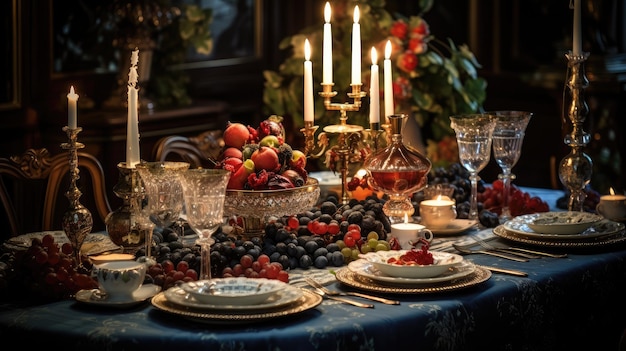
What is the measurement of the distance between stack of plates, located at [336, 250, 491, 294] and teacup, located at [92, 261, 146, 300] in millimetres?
455

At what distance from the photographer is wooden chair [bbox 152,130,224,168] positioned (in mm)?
3759

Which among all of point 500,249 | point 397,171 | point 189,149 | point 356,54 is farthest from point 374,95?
point 189,149

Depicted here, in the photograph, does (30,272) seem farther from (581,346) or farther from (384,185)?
(581,346)

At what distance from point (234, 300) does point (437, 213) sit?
1001 millimetres

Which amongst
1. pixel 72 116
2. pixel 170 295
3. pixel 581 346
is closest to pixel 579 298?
pixel 581 346

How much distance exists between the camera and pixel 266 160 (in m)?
2.83

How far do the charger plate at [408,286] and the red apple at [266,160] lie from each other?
15.0 inches

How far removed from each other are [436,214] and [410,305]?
29.8 inches

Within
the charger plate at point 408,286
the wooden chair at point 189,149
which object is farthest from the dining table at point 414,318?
the wooden chair at point 189,149

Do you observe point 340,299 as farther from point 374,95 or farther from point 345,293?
point 374,95

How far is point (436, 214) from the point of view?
10.2 feet

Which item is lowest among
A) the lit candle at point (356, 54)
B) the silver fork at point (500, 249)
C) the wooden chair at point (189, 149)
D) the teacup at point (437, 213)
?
the silver fork at point (500, 249)

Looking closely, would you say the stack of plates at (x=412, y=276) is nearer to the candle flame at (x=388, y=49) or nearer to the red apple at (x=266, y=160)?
the red apple at (x=266, y=160)

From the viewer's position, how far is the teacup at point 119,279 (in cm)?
235
